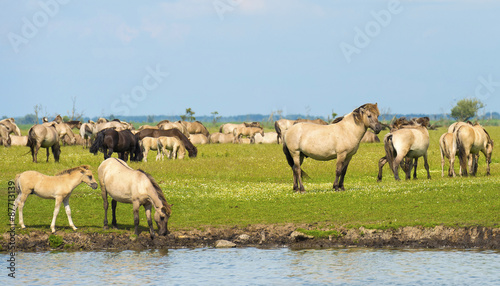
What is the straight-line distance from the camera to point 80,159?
35.8 m

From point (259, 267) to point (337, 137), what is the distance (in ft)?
28.6

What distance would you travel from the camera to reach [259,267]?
13.5 meters

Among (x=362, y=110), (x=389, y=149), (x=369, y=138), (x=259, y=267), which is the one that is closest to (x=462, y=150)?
(x=389, y=149)

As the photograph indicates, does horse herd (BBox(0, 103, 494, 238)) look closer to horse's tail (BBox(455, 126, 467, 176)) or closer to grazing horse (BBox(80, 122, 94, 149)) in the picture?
horse's tail (BBox(455, 126, 467, 176))

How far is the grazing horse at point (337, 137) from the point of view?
69.7 ft

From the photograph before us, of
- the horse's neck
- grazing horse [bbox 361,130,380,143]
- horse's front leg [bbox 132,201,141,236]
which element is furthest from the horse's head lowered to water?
grazing horse [bbox 361,130,380,143]

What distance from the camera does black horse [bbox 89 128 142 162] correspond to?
106 ft

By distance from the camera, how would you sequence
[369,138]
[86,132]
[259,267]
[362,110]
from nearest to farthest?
[259,267], [362,110], [86,132], [369,138]

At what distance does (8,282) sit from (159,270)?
10.0ft

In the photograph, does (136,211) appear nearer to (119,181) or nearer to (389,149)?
(119,181)

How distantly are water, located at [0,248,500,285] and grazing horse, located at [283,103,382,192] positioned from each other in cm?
698

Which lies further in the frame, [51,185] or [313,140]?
[313,140]

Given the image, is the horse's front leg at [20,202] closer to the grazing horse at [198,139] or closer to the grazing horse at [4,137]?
the grazing horse at [4,137]

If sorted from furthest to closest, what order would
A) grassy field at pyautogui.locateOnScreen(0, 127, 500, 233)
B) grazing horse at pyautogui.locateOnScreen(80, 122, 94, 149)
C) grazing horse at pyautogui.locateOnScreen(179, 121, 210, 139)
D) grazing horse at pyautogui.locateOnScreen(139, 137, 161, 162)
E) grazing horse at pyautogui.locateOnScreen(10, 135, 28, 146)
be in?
grazing horse at pyautogui.locateOnScreen(179, 121, 210, 139), grazing horse at pyautogui.locateOnScreen(10, 135, 28, 146), grazing horse at pyautogui.locateOnScreen(80, 122, 94, 149), grazing horse at pyautogui.locateOnScreen(139, 137, 161, 162), grassy field at pyautogui.locateOnScreen(0, 127, 500, 233)
